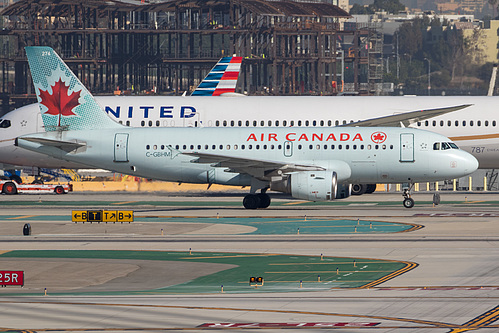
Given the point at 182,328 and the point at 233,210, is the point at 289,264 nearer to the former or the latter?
the point at 182,328

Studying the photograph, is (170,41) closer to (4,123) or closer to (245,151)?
(4,123)

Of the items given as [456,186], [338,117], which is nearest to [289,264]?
[338,117]

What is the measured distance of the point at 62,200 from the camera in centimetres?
6097

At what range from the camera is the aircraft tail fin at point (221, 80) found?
71.6 metres

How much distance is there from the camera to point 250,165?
50.0 metres

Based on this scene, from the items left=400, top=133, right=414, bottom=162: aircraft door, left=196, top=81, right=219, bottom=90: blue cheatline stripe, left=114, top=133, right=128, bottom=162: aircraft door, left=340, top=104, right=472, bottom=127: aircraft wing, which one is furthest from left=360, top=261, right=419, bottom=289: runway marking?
left=196, top=81, right=219, bottom=90: blue cheatline stripe

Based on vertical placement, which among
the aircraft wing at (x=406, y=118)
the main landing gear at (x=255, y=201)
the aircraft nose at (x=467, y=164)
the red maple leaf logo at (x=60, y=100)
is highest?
the red maple leaf logo at (x=60, y=100)

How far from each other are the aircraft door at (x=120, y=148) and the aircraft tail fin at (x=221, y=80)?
1972 cm

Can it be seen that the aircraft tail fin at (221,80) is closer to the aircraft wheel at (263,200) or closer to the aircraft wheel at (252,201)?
the aircraft wheel at (263,200)

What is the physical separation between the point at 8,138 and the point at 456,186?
3240cm

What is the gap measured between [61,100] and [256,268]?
23992 millimetres

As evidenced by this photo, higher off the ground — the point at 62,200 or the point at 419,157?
the point at 419,157

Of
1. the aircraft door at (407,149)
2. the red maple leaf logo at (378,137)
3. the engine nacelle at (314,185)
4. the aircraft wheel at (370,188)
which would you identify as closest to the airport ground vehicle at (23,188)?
the aircraft wheel at (370,188)

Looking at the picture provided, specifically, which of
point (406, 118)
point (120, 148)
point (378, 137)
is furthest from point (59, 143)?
point (406, 118)
